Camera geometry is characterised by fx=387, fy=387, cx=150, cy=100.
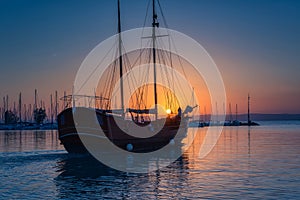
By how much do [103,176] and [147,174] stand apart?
9.56ft

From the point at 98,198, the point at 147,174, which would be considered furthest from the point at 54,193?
the point at 147,174

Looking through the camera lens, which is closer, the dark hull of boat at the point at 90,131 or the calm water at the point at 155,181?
the calm water at the point at 155,181

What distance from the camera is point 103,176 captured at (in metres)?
24.9

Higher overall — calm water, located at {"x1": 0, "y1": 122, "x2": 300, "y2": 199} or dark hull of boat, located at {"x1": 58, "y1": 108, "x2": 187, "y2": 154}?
dark hull of boat, located at {"x1": 58, "y1": 108, "x2": 187, "y2": 154}

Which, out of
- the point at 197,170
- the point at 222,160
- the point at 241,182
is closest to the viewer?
the point at 241,182

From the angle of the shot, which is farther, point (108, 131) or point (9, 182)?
point (108, 131)

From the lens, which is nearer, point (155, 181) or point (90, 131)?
point (155, 181)

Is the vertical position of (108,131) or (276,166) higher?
(108,131)

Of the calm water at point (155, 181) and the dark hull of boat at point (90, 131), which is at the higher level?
the dark hull of boat at point (90, 131)

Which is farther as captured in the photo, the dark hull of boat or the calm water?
the dark hull of boat

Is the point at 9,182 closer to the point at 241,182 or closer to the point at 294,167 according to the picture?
the point at 241,182

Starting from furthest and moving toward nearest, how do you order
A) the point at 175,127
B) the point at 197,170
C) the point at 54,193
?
the point at 175,127 < the point at 197,170 < the point at 54,193

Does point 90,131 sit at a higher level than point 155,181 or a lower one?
higher

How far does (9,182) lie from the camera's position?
22.3 metres
